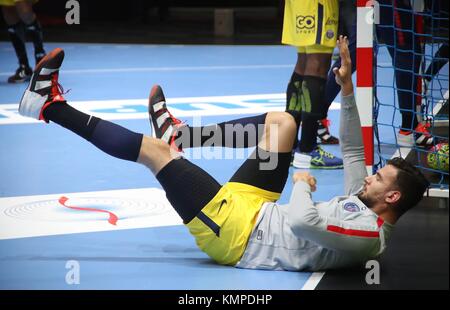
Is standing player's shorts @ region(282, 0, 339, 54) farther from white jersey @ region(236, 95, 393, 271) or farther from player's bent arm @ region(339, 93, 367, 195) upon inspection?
white jersey @ region(236, 95, 393, 271)

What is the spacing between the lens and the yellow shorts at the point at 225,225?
3652 mm

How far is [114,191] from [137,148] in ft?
4.42

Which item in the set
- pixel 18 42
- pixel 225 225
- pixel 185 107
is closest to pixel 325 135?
pixel 185 107

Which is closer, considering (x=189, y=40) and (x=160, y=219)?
(x=160, y=219)

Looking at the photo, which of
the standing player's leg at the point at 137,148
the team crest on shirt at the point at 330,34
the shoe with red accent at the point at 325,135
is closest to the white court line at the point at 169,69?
the shoe with red accent at the point at 325,135

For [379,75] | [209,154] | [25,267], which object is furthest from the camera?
[379,75]

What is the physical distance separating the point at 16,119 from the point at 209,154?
2.07 meters

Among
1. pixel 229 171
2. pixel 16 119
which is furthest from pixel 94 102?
pixel 229 171

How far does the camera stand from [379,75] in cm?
933

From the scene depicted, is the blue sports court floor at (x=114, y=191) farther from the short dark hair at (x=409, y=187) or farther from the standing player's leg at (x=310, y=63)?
the short dark hair at (x=409, y=187)

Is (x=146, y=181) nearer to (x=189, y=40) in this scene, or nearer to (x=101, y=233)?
(x=101, y=233)

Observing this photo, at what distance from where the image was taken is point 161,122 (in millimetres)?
4266

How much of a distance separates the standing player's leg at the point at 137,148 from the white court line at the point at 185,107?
9.82 ft

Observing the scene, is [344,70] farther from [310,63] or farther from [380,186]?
[310,63]
